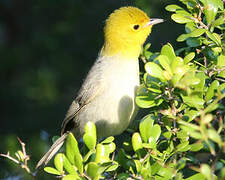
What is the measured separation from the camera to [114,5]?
5.95 meters

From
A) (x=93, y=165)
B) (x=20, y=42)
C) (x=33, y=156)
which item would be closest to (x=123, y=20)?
(x=33, y=156)

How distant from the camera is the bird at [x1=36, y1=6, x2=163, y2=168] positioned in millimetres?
4082

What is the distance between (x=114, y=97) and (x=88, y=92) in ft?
1.32

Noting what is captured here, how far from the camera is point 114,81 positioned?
416cm

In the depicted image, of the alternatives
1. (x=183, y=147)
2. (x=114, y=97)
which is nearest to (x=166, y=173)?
(x=183, y=147)

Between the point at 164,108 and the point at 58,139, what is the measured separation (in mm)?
1809

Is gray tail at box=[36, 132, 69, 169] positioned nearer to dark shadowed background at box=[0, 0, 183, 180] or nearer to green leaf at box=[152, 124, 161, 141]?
dark shadowed background at box=[0, 0, 183, 180]

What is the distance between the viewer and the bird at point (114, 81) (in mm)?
4082

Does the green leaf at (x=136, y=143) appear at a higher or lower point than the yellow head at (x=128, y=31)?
lower

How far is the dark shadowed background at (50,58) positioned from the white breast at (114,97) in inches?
53.9

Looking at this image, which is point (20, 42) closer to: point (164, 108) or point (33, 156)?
point (33, 156)

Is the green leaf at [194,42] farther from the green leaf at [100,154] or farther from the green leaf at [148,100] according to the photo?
the green leaf at [100,154]

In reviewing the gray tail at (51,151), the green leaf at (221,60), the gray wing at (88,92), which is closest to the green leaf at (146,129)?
the green leaf at (221,60)

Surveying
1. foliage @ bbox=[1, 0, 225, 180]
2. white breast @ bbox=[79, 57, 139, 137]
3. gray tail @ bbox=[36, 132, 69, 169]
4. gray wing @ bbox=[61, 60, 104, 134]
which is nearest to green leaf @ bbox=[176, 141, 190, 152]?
foliage @ bbox=[1, 0, 225, 180]
